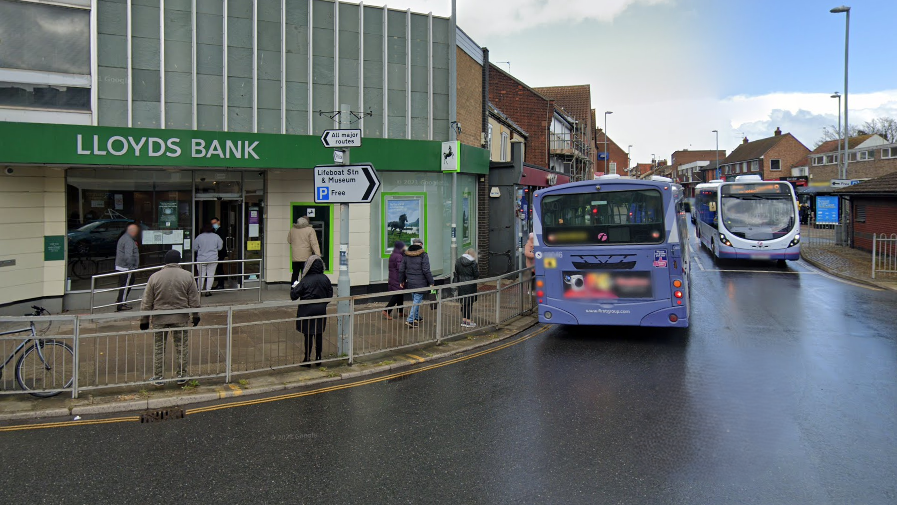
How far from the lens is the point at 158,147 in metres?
12.3

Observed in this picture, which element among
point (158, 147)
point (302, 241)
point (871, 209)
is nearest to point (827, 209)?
point (871, 209)

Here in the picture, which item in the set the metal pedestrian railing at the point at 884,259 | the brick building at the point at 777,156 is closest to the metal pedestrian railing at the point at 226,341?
the metal pedestrian railing at the point at 884,259

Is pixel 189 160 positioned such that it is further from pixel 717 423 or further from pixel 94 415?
pixel 717 423

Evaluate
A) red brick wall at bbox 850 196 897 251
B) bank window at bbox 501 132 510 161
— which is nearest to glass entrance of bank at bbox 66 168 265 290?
bank window at bbox 501 132 510 161

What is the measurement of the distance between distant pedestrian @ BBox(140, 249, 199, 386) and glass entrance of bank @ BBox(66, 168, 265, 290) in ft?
20.2

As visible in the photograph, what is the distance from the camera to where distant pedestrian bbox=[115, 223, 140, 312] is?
12.6m

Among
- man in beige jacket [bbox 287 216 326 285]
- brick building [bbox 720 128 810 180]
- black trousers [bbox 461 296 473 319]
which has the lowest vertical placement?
black trousers [bbox 461 296 473 319]

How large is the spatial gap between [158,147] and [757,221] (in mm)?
19016

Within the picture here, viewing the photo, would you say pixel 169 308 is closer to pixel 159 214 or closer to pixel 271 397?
pixel 271 397

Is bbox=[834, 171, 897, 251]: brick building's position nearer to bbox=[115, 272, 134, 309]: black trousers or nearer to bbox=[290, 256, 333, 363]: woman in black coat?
bbox=[290, 256, 333, 363]: woman in black coat

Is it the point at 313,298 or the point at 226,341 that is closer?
the point at 226,341

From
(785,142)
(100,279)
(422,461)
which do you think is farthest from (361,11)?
(785,142)

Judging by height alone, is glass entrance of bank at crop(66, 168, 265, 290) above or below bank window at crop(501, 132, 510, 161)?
below

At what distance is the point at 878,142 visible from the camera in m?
60.2
